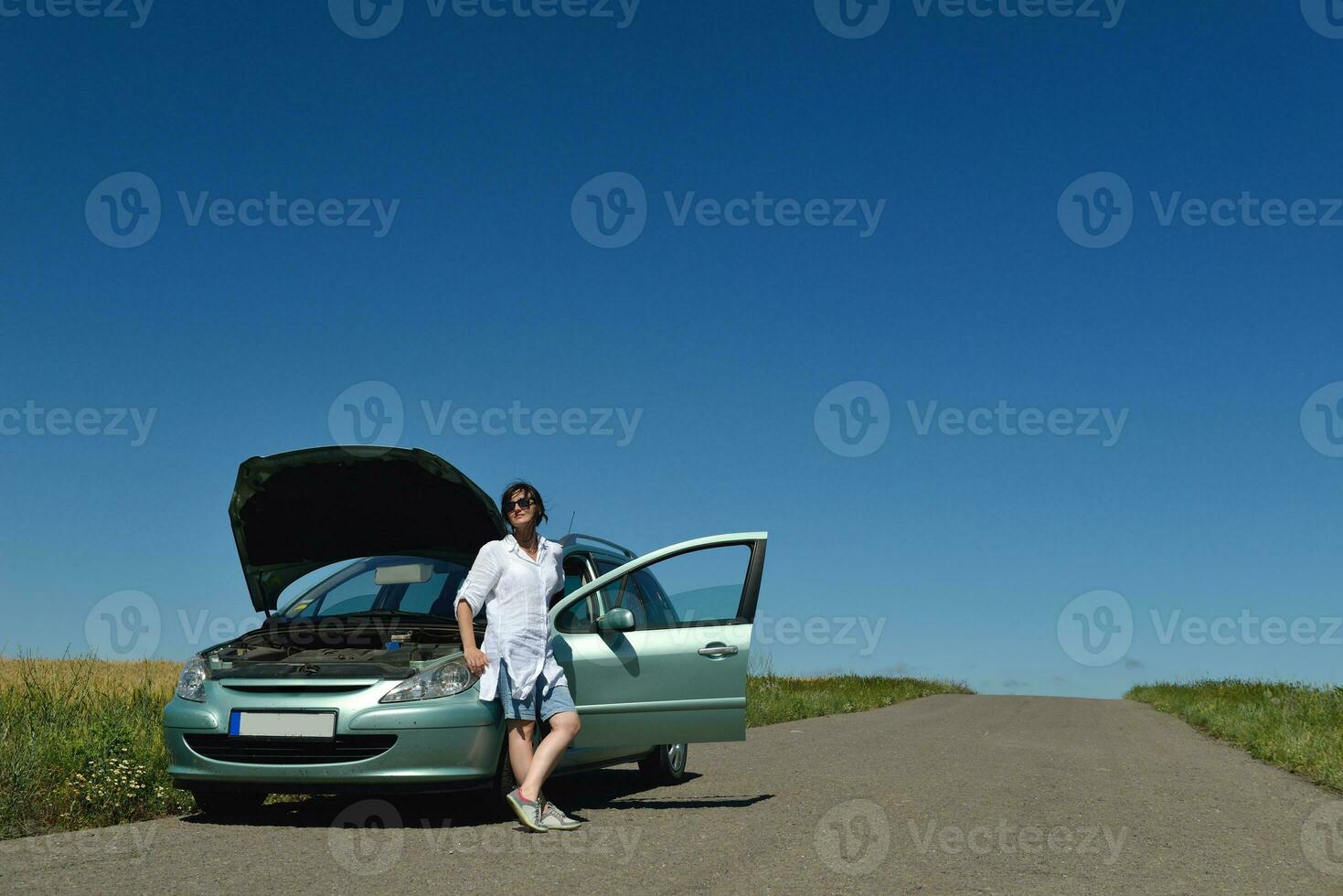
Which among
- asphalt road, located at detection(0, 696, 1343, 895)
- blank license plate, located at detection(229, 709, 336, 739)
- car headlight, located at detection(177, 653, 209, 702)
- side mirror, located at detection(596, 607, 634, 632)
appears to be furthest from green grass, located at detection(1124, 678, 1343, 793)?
car headlight, located at detection(177, 653, 209, 702)

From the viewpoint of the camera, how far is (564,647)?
7504 mm

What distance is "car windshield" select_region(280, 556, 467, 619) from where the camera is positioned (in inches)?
319

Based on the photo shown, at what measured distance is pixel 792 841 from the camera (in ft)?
21.0

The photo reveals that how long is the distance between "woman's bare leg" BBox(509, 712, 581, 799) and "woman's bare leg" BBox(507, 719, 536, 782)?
2cm

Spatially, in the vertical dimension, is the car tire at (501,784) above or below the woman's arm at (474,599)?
below

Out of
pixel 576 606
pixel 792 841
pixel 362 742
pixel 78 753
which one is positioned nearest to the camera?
pixel 792 841

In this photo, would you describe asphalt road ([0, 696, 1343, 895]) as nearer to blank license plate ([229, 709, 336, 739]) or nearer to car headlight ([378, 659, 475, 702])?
blank license plate ([229, 709, 336, 739])

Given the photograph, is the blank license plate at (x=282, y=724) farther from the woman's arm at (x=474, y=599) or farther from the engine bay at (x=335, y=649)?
the woman's arm at (x=474, y=599)

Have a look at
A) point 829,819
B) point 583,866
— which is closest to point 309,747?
point 583,866

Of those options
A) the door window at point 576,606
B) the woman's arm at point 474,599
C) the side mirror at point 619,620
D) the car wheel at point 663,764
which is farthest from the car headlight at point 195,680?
the car wheel at point 663,764

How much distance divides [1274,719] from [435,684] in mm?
13027

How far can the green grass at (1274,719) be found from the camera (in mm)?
11094

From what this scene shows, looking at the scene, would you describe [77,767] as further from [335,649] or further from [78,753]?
[335,649]

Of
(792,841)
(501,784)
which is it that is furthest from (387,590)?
(792,841)
